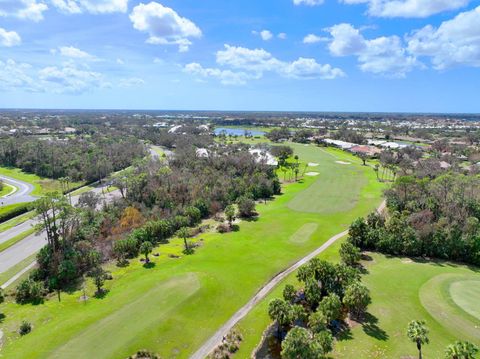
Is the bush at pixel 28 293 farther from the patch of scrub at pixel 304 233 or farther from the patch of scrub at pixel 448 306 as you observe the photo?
the patch of scrub at pixel 448 306

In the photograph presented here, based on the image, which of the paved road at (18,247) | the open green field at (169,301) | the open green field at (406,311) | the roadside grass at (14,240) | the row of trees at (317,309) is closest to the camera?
the row of trees at (317,309)

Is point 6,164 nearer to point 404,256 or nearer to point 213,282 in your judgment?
point 213,282

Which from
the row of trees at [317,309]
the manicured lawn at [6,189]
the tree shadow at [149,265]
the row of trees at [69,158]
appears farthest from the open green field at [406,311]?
the row of trees at [69,158]

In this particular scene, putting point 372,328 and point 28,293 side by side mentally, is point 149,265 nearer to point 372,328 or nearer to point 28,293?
point 28,293

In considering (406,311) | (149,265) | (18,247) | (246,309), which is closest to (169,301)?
(246,309)

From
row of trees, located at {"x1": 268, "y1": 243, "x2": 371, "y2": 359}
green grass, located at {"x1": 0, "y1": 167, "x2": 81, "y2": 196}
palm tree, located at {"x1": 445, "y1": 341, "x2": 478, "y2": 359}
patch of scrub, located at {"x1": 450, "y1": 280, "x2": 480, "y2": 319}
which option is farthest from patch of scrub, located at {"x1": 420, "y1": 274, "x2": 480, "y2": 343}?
green grass, located at {"x1": 0, "y1": 167, "x2": 81, "y2": 196}

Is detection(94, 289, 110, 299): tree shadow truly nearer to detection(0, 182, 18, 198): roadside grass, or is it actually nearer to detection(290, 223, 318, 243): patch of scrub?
detection(290, 223, 318, 243): patch of scrub
